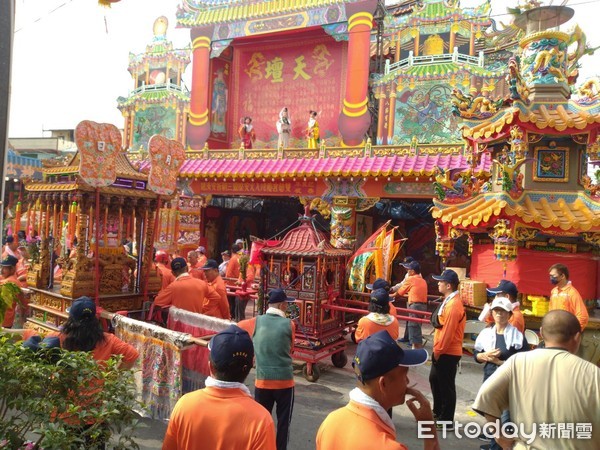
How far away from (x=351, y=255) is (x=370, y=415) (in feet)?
20.3

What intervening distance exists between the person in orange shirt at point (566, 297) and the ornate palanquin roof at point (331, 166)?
3.84 metres

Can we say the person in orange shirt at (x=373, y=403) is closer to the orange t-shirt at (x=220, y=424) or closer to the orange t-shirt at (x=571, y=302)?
the orange t-shirt at (x=220, y=424)

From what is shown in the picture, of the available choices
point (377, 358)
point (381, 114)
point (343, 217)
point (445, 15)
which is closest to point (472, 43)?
point (445, 15)

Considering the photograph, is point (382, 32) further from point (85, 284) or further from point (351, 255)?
point (85, 284)

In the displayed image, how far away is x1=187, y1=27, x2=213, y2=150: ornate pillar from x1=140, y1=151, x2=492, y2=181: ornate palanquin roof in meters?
1.77

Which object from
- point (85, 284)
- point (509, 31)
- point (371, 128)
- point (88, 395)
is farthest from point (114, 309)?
point (509, 31)

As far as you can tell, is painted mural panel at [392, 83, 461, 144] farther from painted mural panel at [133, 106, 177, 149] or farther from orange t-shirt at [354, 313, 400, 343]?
orange t-shirt at [354, 313, 400, 343]

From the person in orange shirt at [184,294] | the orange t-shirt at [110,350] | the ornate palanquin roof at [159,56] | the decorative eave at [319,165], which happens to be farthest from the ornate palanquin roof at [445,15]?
the orange t-shirt at [110,350]

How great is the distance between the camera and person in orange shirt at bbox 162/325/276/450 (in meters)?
1.93

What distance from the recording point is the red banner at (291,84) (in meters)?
15.0

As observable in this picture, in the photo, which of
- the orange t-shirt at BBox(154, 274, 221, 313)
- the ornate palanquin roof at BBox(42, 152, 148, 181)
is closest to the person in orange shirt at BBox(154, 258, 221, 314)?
the orange t-shirt at BBox(154, 274, 221, 313)

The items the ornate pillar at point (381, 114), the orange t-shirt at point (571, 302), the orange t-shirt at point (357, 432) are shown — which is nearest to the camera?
the orange t-shirt at point (357, 432)

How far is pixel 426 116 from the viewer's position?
43.1 ft

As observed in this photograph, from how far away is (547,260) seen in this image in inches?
301
